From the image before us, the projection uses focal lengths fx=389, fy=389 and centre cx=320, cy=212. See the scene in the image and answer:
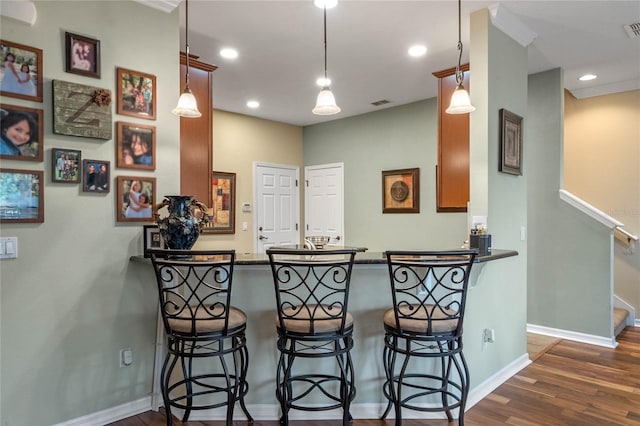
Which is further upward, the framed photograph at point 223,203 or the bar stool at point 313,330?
the framed photograph at point 223,203

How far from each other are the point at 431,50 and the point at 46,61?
2.94 metres

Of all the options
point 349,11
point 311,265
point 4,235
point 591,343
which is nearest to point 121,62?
point 4,235

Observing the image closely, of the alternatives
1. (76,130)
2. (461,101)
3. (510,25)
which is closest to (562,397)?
(461,101)

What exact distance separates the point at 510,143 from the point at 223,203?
381cm

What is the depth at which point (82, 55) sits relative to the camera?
2.33m

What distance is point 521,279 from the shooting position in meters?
3.30

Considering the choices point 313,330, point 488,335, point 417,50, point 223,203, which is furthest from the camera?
point 223,203

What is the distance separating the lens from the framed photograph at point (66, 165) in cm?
222

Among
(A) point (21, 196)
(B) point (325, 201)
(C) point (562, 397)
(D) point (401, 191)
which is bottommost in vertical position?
(C) point (562, 397)

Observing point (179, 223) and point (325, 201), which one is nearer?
point (179, 223)

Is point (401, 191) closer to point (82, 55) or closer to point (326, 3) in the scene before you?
point (326, 3)

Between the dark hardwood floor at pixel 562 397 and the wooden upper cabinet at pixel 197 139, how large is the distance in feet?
5.50

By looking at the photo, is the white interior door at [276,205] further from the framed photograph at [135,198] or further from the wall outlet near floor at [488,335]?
→ the wall outlet near floor at [488,335]

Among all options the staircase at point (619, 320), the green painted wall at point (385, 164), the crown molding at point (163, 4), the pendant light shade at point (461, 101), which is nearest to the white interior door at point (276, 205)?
the green painted wall at point (385, 164)
